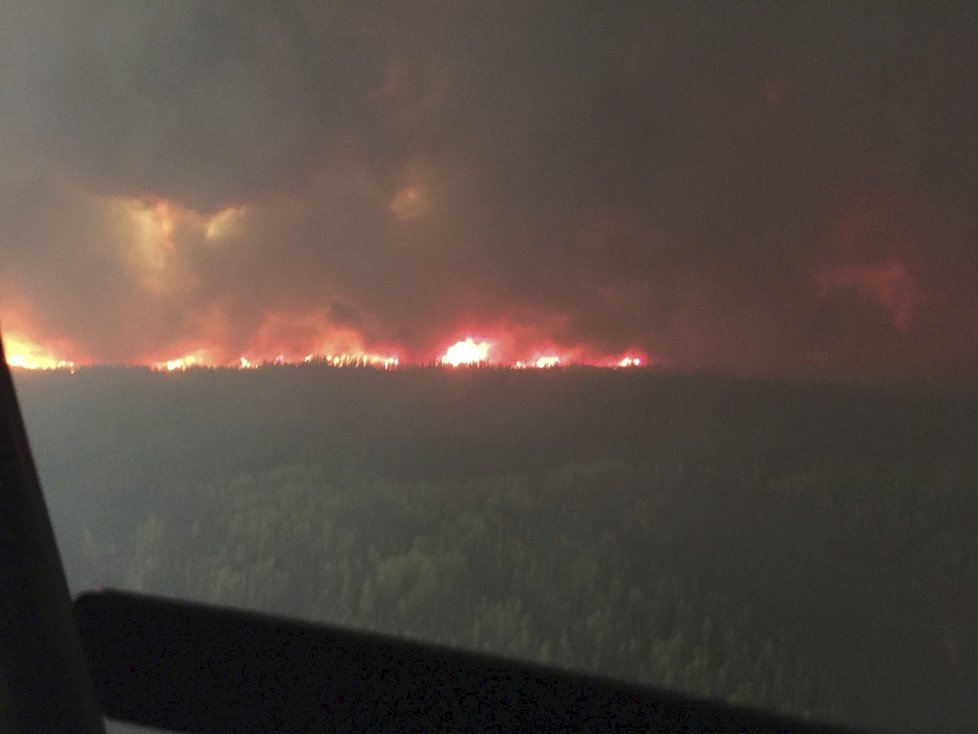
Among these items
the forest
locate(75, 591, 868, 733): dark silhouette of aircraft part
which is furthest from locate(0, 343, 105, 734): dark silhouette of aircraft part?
the forest

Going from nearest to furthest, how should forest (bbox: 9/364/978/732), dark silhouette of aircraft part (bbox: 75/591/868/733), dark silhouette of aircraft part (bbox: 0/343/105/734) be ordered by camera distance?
dark silhouette of aircraft part (bbox: 0/343/105/734) < dark silhouette of aircraft part (bbox: 75/591/868/733) < forest (bbox: 9/364/978/732)

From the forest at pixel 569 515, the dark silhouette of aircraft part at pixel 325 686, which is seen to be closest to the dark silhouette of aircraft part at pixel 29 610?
the dark silhouette of aircraft part at pixel 325 686

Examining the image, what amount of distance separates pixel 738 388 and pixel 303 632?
0.86m

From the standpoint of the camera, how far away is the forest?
4.51 feet

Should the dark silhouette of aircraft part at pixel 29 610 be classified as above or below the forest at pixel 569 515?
below

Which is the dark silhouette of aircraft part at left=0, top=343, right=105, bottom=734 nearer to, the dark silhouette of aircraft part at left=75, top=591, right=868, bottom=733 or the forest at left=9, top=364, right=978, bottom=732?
the dark silhouette of aircraft part at left=75, top=591, right=868, bottom=733

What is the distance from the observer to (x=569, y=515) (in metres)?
1.52

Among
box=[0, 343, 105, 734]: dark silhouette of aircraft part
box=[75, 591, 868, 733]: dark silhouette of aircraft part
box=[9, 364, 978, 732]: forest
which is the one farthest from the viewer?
box=[9, 364, 978, 732]: forest

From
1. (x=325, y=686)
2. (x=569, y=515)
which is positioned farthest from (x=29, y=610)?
(x=569, y=515)

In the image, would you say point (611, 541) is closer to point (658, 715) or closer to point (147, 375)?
point (658, 715)

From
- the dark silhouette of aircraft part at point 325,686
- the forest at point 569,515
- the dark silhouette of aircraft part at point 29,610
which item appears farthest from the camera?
the forest at point 569,515

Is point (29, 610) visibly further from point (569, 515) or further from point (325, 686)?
point (569, 515)

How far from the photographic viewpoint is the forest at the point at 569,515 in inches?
54.1

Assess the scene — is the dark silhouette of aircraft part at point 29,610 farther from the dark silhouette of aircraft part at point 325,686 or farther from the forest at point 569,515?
the forest at point 569,515
